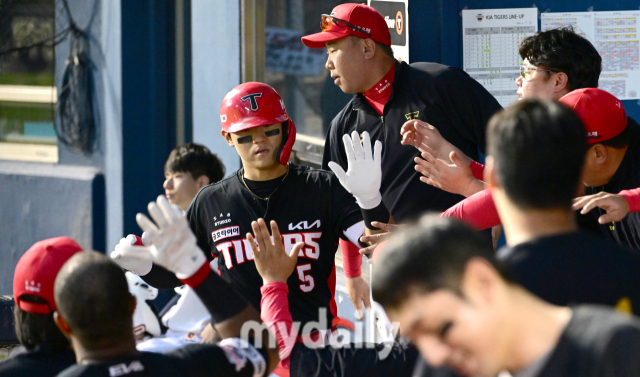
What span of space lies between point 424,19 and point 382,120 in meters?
1.22

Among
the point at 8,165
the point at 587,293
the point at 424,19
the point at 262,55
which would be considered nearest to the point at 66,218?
the point at 8,165

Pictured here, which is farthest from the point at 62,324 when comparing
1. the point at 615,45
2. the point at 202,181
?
the point at 615,45

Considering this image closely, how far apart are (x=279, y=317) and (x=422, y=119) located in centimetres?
157

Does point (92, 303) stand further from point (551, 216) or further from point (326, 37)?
point (326, 37)

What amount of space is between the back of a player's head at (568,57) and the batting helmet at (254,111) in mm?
1272

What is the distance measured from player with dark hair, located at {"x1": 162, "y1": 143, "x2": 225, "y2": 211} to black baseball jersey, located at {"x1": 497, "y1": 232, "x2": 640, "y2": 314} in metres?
3.36

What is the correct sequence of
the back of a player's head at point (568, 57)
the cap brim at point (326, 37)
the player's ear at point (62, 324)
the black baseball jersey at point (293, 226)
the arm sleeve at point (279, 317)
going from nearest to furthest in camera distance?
the player's ear at point (62, 324), the arm sleeve at point (279, 317), the black baseball jersey at point (293, 226), the back of a player's head at point (568, 57), the cap brim at point (326, 37)

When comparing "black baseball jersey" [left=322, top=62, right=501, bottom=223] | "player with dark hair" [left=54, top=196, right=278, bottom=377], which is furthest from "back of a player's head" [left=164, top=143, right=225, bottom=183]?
"player with dark hair" [left=54, top=196, right=278, bottom=377]

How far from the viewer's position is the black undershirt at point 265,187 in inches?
134

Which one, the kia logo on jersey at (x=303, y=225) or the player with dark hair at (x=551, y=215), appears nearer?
the player with dark hair at (x=551, y=215)

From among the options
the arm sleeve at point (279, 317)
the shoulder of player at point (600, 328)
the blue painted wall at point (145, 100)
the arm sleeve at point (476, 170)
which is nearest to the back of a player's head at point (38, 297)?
the arm sleeve at point (279, 317)

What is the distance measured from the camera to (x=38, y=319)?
7.52 ft

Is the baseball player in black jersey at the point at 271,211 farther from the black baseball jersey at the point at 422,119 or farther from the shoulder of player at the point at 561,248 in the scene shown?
the shoulder of player at the point at 561,248

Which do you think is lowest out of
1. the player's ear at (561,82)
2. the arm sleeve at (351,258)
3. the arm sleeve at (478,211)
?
the arm sleeve at (351,258)
